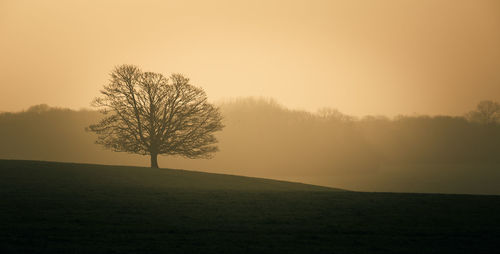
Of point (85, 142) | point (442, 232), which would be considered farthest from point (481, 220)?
point (85, 142)

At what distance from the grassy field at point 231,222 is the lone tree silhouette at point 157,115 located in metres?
15.9

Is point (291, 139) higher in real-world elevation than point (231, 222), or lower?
higher

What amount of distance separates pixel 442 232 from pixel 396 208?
22.0 ft

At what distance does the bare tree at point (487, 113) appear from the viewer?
126 meters

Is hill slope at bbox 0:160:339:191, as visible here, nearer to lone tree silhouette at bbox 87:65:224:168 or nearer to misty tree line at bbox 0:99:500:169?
lone tree silhouette at bbox 87:65:224:168

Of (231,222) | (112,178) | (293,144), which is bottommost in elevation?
(231,222)

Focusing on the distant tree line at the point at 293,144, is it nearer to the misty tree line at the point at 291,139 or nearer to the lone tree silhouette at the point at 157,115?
the misty tree line at the point at 291,139

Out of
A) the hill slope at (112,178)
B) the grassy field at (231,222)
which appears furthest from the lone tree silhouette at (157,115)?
the grassy field at (231,222)

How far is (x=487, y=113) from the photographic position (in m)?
127

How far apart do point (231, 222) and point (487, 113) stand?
5058 inches

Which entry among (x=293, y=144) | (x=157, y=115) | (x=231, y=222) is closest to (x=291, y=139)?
(x=293, y=144)

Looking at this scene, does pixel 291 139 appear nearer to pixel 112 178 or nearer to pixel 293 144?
pixel 293 144

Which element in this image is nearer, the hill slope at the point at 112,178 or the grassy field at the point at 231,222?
the grassy field at the point at 231,222

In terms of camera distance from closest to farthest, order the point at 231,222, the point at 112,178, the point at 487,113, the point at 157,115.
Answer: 1. the point at 231,222
2. the point at 112,178
3. the point at 157,115
4. the point at 487,113
